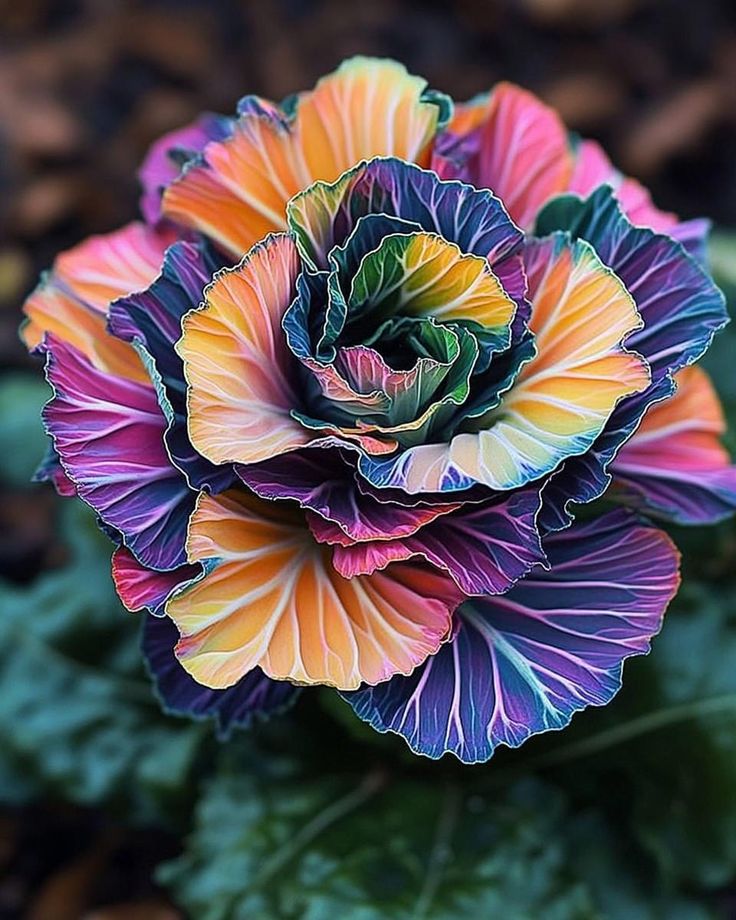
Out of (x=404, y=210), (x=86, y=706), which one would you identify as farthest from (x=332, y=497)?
(x=86, y=706)

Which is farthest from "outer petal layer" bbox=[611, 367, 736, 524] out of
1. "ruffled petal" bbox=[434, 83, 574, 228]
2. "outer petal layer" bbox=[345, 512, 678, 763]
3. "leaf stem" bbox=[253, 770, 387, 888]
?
"leaf stem" bbox=[253, 770, 387, 888]

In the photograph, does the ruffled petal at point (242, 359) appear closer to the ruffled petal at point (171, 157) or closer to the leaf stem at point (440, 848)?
the ruffled petal at point (171, 157)

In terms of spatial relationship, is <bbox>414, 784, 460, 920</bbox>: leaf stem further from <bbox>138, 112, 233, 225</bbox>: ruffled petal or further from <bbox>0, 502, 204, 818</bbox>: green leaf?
<bbox>138, 112, 233, 225</bbox>: ruffled petal

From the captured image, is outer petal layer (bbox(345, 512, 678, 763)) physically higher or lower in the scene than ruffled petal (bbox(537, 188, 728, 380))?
lower

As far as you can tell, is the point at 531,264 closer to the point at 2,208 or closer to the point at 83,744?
the point at 83,744

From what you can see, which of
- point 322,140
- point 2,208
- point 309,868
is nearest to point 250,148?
point 322,140
